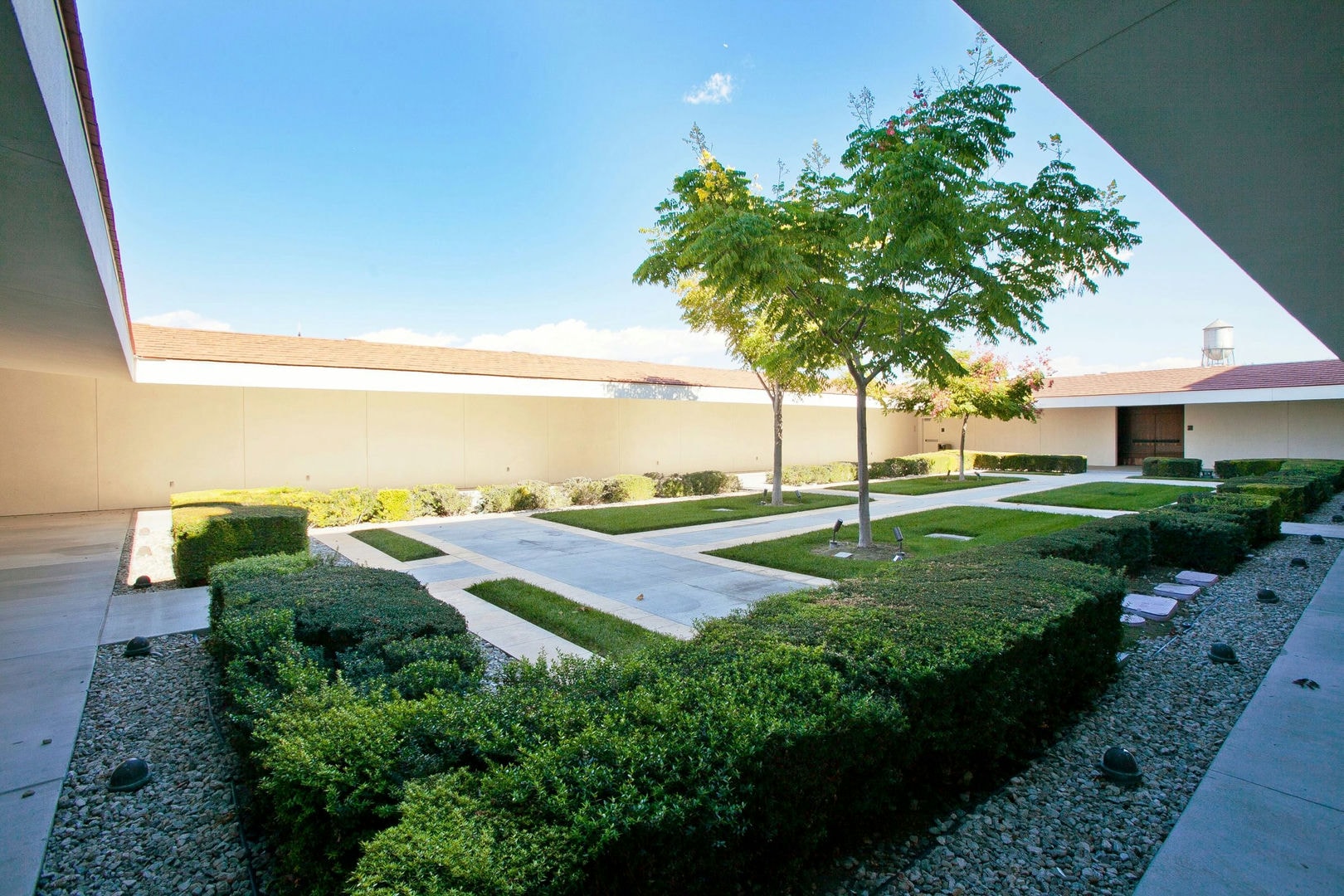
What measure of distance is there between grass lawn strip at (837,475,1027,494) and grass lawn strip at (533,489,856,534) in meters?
2.91

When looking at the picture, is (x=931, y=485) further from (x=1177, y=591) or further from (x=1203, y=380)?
(x=1177, y=591)

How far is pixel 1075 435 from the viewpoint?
1131 inches

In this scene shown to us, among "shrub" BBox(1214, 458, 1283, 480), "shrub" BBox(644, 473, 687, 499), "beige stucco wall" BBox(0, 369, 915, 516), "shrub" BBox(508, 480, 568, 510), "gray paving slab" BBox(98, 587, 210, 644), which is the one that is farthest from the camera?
"shrub" BBox(1214, 458, 1283, 480)

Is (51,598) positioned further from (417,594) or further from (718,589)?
(718,589)

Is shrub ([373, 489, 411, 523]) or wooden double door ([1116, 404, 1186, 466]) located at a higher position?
wooden double door ([1116, 404, 1186, 466])

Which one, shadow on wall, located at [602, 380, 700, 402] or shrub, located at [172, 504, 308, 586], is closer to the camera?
shrub, located at [172, 504, 308, 586]

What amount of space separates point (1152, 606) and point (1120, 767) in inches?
164

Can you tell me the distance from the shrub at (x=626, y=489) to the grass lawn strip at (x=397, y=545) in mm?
6312

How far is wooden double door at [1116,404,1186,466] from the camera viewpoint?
87.9 ft

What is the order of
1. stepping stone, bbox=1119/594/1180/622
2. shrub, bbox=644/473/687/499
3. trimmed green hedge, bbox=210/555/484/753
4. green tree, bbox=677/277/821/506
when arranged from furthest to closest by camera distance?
1. shrub, bbox=644/473/687/499
2. green tree, bbox=677/277/821/506
3. stepping stone, bbox=1119/594/1180/622
4. trimmed green hedge, bbox=210/555/484/753

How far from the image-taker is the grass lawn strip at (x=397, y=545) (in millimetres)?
9940

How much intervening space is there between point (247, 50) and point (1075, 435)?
32702mm

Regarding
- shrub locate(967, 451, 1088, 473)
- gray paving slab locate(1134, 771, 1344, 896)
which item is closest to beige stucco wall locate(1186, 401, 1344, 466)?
shrub locate(967, 451, 1088, 473)

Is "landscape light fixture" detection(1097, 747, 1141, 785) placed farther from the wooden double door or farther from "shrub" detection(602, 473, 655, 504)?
the wooden double door
